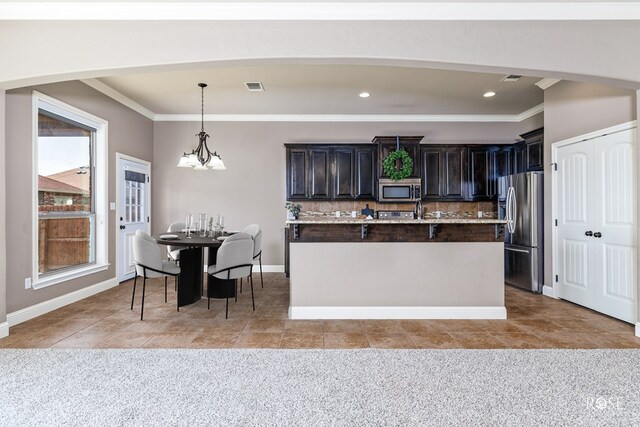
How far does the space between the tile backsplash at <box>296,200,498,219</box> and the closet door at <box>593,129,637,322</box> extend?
246 cm

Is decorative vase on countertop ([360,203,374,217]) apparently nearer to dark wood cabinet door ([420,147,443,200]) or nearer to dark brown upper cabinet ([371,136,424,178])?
dark brown upper cabinet ([371,136,424,178])

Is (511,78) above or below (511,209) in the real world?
above

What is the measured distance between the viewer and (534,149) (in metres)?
5.02

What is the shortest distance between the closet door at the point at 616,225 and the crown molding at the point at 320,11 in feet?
4.37

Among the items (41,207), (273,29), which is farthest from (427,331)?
(41,207)

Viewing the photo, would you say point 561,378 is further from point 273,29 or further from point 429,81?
point 429,81

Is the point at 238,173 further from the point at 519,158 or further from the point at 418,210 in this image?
the point at 519,158

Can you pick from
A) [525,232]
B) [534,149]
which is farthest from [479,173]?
[525,232]

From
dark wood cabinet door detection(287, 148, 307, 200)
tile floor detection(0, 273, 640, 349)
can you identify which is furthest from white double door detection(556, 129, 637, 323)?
dark wood cabinet door detection(287, 148, 307, 200)

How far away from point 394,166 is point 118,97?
14.5ft

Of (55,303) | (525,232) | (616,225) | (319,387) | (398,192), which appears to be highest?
(398,192)

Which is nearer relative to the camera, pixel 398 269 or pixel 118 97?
pixel 398 269

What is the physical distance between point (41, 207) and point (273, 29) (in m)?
3.26

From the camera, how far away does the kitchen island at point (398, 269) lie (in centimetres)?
354
